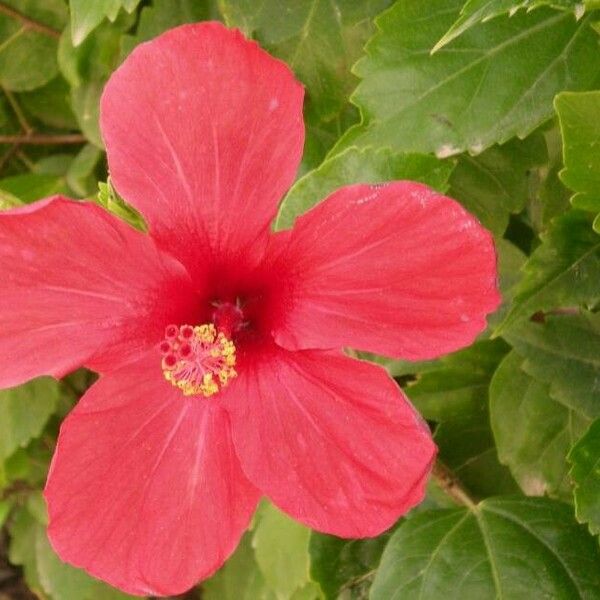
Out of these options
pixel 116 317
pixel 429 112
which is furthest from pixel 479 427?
pixel 116 317

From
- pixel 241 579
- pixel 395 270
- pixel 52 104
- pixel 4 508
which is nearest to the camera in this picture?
pixel 395 270

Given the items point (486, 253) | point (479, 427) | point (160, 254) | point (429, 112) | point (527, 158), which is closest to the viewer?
point (486, 253)

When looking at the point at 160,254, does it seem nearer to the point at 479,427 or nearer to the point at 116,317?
the point at 116,317

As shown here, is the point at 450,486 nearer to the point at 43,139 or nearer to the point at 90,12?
the point at 90,12

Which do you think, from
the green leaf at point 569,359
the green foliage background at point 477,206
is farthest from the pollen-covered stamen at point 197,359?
the green leaf at point 569,359

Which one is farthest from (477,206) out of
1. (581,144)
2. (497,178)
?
(581,144)
